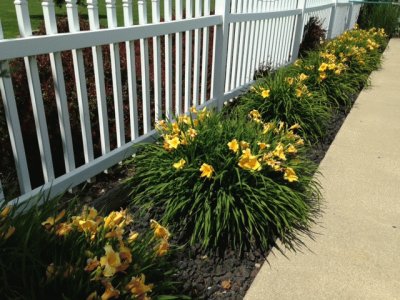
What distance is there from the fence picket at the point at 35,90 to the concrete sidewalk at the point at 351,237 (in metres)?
1.47

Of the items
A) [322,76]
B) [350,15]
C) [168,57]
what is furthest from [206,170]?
[350,15]

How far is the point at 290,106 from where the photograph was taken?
418 centimetres

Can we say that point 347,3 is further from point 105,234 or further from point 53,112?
point 105,234

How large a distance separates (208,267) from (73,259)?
0.97 m

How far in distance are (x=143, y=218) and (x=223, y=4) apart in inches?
96.8

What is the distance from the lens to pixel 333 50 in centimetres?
648

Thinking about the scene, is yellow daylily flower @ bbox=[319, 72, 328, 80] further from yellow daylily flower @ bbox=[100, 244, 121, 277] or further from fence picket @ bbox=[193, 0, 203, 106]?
yellow daylily flower @ bbox=[100, 244, 121, 277]

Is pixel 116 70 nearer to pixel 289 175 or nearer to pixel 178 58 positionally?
pixel 178 58

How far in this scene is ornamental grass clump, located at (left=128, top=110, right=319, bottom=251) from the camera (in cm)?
249

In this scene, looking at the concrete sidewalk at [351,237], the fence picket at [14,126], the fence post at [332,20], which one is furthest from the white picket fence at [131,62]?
the fence post at [332,20]

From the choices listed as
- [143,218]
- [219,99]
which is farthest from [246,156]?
[219,99]

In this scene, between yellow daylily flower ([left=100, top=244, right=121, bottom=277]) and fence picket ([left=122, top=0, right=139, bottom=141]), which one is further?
fence picket ([left=122, top=0, right=139, bottom=141])

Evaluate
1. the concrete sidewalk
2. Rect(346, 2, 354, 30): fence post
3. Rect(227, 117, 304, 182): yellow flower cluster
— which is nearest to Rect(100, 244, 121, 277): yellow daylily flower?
the concrete sidewalk

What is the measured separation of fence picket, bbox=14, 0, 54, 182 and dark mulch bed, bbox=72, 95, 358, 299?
461 mm
